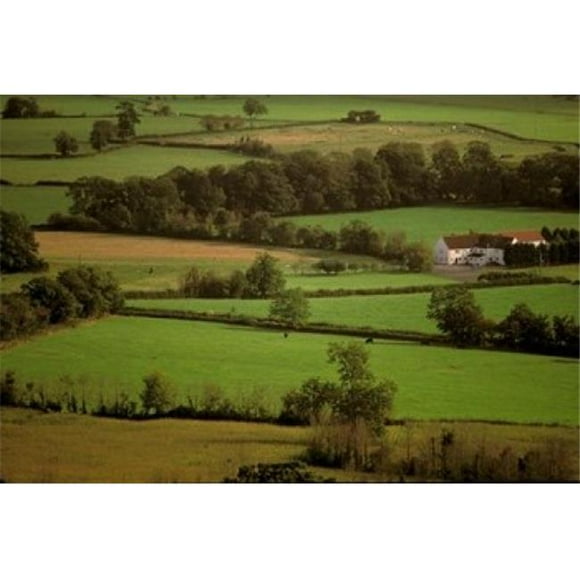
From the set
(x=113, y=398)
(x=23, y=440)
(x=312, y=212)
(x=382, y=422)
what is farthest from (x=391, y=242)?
(x=23, y=440)

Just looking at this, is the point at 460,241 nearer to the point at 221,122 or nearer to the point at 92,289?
the point at 221,122

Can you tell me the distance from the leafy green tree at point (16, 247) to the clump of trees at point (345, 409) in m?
1.63

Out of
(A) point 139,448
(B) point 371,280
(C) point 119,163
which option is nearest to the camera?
(A) point 139,448

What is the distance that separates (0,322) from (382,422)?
2232 mm

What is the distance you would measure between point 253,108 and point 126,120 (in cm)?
73

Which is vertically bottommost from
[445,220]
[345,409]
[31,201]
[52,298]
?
[345,409]

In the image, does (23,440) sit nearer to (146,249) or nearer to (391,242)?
(146,249)

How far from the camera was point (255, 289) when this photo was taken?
7859 millimetres

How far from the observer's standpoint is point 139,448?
25.3 feet

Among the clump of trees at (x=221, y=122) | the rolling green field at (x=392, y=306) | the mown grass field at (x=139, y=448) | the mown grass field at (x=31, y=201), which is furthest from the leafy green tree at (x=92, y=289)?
the clump of trees at (x=221, y=122)

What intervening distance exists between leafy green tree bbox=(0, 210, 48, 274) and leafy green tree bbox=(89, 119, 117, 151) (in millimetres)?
591

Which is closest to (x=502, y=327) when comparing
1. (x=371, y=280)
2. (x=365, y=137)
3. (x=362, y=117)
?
(x=371, y=280)

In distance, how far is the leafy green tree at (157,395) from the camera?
25.4 ft

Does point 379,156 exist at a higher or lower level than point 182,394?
higher
